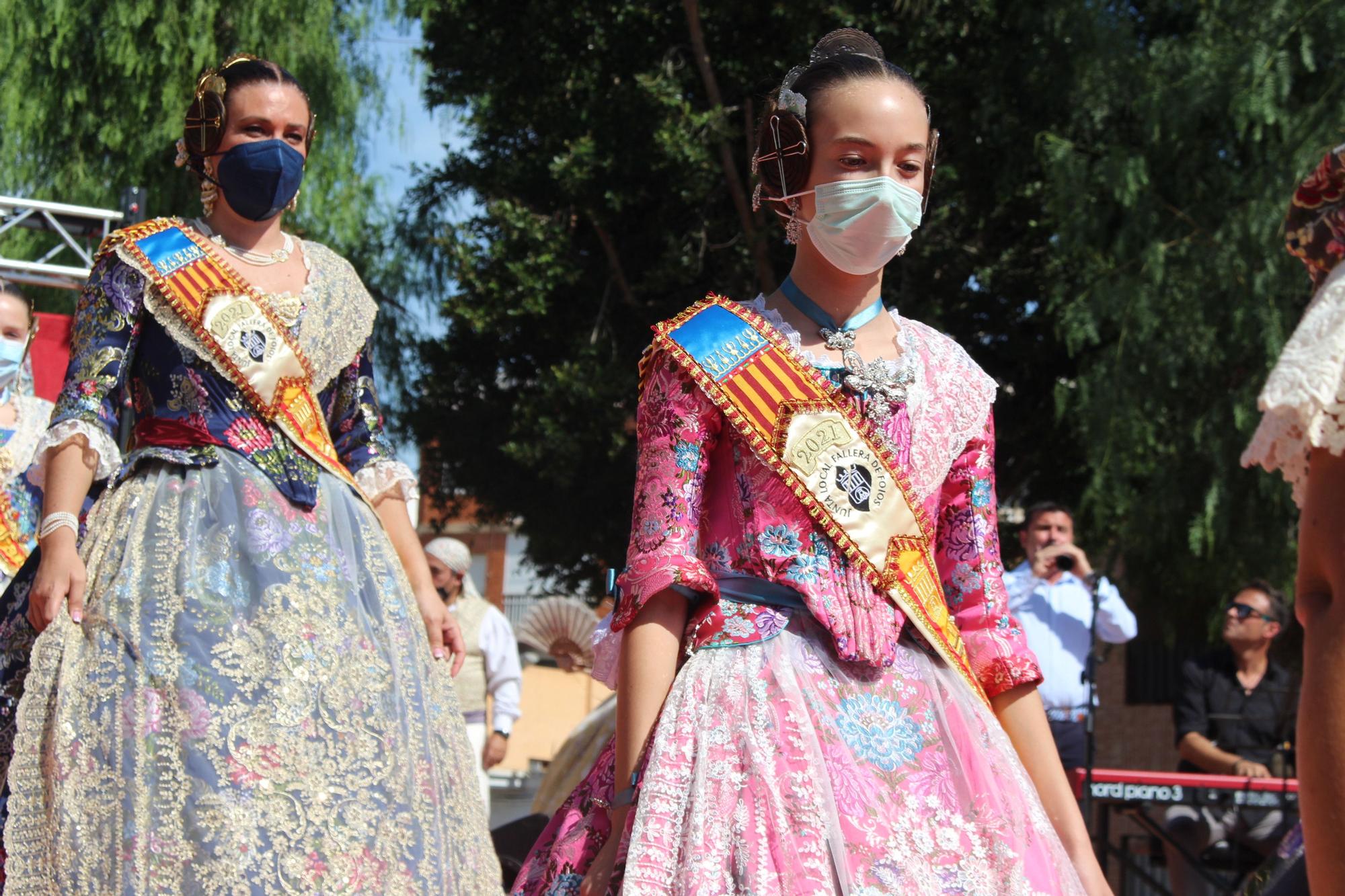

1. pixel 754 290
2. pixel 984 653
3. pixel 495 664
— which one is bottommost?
pixel 984 653

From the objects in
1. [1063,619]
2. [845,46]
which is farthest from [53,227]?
[845,46]

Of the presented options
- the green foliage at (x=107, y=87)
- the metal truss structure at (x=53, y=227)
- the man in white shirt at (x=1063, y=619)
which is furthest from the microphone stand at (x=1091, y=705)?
the green foliage at (x=107, y=87)

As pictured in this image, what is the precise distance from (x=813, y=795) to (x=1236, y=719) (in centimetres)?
621

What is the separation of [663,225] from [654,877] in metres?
12.3

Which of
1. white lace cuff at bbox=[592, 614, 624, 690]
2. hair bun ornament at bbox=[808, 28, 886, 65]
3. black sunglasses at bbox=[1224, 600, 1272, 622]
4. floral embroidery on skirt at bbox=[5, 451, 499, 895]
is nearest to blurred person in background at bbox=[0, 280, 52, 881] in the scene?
floral embroidery on skirt at bbox=[5, 451, 499, 895]

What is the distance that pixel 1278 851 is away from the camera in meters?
2.52

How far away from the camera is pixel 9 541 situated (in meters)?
5.32

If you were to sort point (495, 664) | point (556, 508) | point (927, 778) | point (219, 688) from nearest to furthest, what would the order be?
1. point (927, 778)
2. point (219, 688)
3. point (495, 664)
4. point (556, 508)

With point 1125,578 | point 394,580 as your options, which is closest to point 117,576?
point 394,580

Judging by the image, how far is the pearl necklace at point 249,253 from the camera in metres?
4.04

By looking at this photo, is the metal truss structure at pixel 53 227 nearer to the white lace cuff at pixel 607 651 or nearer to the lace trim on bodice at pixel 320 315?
the lace trim on bodice at pixel 320 315

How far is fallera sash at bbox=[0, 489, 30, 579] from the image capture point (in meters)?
5.26

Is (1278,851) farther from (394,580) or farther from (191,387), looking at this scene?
(191,387)

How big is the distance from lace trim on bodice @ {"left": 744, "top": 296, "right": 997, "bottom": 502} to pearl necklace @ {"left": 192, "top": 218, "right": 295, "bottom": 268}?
1.70 metres
